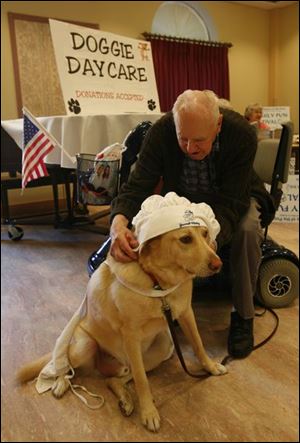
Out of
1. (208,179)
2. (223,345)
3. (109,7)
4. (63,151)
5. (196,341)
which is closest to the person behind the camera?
(63,151)

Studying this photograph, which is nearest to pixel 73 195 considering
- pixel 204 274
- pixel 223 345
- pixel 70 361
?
pixel 204 274

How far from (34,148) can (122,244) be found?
10.6 inches

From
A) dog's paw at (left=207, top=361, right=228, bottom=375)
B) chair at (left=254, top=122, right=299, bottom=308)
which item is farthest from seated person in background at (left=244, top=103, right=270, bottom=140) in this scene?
dog's paw at (left=207, top=361, right=228, bottom=375)

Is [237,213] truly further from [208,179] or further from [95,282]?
[95,282]

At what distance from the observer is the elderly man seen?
0.81 meters

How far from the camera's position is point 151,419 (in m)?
1.03

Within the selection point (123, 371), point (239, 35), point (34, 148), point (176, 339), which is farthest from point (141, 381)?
point (239, 35)

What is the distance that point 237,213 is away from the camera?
3.55 feet

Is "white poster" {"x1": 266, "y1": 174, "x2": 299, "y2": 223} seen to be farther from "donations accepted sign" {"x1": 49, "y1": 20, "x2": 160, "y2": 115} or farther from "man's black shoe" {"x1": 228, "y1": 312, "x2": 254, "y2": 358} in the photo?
"donations accepted sign" {"x1": 49, "y1": 20, "x2": 160, "y2": 115}

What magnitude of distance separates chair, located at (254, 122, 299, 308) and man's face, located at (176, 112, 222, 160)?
315 mm

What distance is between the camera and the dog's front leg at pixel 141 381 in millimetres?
1031

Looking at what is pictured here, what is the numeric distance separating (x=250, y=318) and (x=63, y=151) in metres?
0.80

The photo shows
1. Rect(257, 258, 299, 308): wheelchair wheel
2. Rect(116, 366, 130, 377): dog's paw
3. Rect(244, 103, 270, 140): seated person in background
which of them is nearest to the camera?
Rect(116, 366, 130, 377): dog's paw

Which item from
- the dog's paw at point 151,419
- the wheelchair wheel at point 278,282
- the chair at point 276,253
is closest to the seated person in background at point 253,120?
the chair at point 276,253
